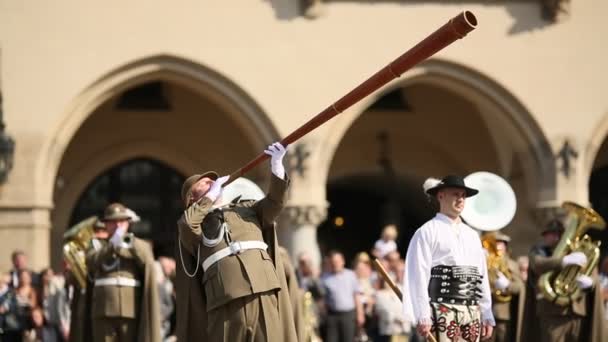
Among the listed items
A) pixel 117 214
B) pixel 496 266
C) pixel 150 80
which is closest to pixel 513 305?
pixel 496 266

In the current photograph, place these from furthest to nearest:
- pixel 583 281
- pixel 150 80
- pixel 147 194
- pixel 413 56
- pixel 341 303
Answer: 1. pixel 147 194
2. pixel 150 80
3. pixel 341 303
4. pixel 583 281
5. pixel 413 56

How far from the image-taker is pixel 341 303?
51.9ft

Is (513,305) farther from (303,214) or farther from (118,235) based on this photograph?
(303,214)

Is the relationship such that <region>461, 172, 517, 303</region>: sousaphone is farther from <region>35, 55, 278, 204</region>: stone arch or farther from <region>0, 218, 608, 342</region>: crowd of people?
<region>35, 55, 278, 204</region>: stone arch

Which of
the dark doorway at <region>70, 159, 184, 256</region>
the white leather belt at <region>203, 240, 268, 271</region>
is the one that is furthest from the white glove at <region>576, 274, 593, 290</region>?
the dark doorway at <region>70, 159, 184, 256</region>

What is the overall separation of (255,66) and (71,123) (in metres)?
2.54

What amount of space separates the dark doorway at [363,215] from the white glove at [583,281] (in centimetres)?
1155

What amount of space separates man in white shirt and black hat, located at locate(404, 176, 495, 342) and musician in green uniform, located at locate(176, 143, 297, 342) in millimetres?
916

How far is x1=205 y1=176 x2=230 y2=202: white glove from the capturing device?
812 centimetres

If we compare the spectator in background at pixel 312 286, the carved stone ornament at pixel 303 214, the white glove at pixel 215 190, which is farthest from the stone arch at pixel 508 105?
the white glove at pixel 215 190

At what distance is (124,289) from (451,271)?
4.35 metres

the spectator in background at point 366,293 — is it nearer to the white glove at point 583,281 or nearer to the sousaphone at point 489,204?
the white glove at point 583,281

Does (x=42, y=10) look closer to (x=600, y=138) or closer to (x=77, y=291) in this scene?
(x=77, y=291)

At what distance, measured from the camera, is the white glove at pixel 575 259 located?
1148cm
